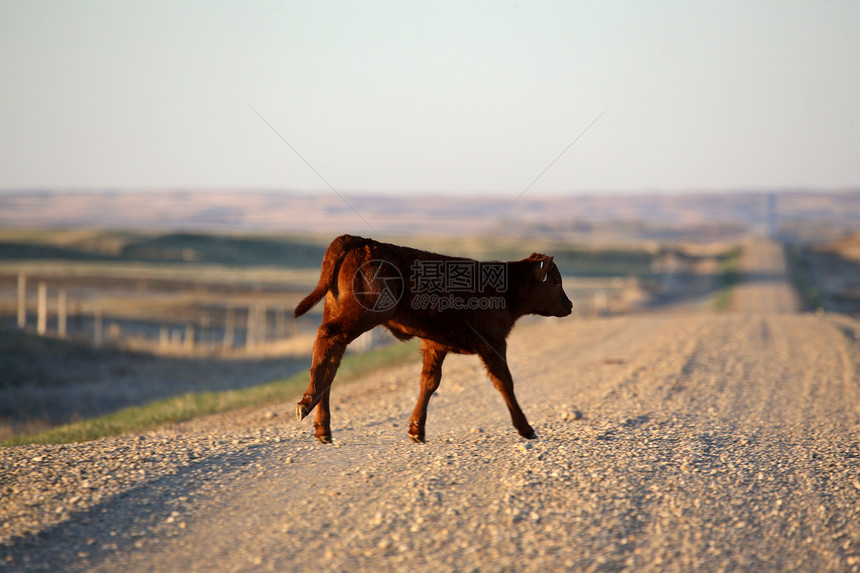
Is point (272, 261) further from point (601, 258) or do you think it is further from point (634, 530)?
point (634, 530)

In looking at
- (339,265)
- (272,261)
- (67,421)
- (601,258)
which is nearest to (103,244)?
(272,261)

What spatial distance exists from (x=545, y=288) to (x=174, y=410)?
913 cm

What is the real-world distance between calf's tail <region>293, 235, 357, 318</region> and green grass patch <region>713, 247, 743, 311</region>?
42.1 m

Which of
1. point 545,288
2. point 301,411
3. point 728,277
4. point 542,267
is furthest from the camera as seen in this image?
point 728,277

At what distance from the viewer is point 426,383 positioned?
28.0ft

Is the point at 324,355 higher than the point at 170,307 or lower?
higher

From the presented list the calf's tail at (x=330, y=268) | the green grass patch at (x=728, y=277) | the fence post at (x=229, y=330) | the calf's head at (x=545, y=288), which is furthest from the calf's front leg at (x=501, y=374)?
the green grass patch at (x=728, y=277)

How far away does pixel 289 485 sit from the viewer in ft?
22.0

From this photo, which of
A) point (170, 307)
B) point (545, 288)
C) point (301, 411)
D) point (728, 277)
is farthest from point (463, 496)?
point (728, 277)

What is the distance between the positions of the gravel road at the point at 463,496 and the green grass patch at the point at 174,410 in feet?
13.2

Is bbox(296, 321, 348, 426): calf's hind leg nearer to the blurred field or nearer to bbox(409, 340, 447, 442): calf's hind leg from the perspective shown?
bbox(409, 340, 447, 442): calf's hind leg

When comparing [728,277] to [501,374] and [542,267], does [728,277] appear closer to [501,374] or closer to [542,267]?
[542,267]

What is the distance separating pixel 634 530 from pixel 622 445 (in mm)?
2423

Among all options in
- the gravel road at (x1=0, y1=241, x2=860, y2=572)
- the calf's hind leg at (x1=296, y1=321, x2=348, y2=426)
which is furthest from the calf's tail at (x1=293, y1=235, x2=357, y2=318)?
the gravel road at (x1=0, y1=241, x2=860, y2=572)
